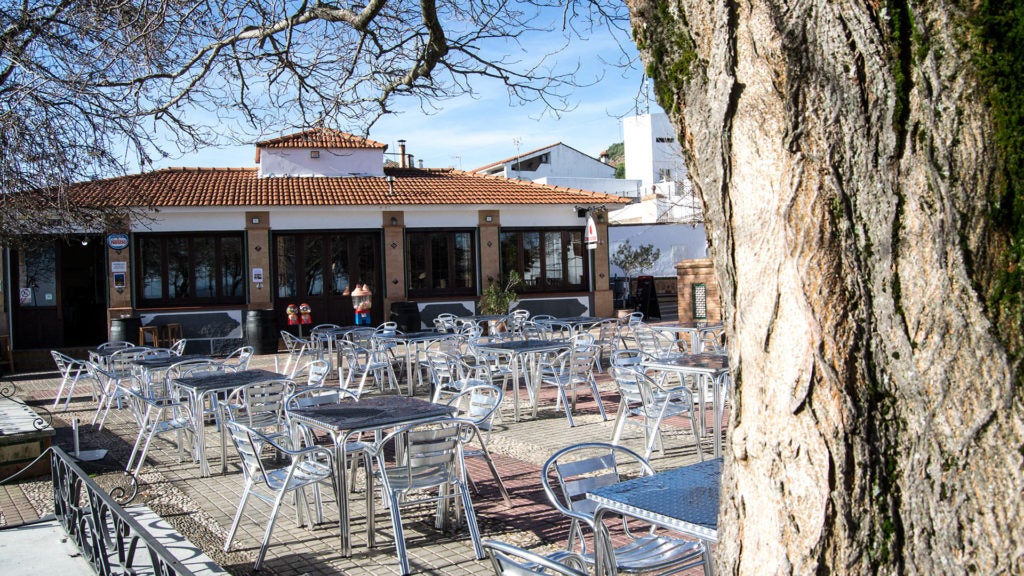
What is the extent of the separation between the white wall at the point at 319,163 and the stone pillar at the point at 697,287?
35.0 ft

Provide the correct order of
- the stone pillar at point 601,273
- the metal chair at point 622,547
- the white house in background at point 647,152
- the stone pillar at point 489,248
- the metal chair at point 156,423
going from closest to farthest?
the metal chair at point 622,547, the metal chair at point 156,423, the stone pillar at point 489,248, the stone pillar at point 601,273, the white house in background at point 647,152

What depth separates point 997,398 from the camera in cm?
165

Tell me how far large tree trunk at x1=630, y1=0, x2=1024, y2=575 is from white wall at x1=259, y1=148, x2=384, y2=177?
2000 cm

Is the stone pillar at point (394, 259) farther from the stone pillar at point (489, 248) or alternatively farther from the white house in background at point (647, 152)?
the white house in background at point (647, 152)

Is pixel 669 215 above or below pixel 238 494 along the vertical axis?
above

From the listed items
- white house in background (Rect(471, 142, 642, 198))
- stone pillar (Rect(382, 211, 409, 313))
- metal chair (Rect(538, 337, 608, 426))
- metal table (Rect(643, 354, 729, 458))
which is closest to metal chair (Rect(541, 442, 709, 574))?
metal table (Rect(643, 354, 729, 458))

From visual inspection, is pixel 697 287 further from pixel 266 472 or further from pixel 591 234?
pixel 266 472

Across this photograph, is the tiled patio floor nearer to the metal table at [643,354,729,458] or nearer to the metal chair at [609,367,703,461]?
the metal chair at [609,367,703,461]

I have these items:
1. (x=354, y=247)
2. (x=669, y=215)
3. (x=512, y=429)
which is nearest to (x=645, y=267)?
(x=669, y=215)

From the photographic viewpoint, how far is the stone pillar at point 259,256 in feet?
60.0

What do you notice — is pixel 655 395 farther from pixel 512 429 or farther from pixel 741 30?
pixel 741 30

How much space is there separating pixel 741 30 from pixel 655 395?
4.78 m

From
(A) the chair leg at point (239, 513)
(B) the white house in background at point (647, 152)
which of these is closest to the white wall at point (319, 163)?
(A) the chair leg at point (239, 513)

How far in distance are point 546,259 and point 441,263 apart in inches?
111
